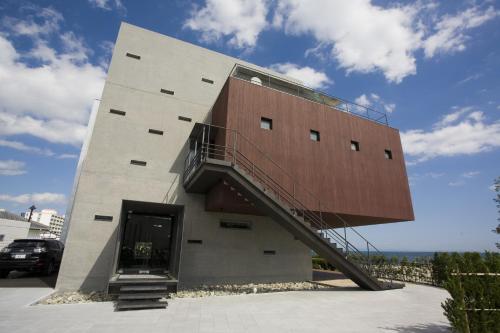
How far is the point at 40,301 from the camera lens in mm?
7453

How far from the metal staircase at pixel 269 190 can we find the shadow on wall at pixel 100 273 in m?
3.79

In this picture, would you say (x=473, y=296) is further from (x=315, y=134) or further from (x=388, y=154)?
(x=388, y=154)

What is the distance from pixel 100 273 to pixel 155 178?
411 centimetres

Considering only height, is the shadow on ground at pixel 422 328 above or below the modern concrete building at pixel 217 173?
below

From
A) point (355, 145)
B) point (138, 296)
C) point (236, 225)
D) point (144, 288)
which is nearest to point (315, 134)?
point (355, 145)

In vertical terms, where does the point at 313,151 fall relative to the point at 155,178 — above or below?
above

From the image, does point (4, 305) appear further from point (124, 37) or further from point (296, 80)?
point (296, 80)

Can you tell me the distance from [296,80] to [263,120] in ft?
26.7

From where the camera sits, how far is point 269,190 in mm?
9781

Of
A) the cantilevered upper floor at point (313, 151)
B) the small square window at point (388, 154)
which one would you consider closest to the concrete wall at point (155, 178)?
the cantilevered upper floor at point (313, 151)

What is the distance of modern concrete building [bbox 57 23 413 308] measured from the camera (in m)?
9.61

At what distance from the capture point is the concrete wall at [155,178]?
9883 mm

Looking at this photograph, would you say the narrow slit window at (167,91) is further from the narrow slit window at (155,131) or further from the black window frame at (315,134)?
the black window frame at (315,134)

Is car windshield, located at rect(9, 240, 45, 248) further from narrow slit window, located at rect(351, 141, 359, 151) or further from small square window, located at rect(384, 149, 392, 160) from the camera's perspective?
small square window, located at rect(384, 149, 392, 160)
